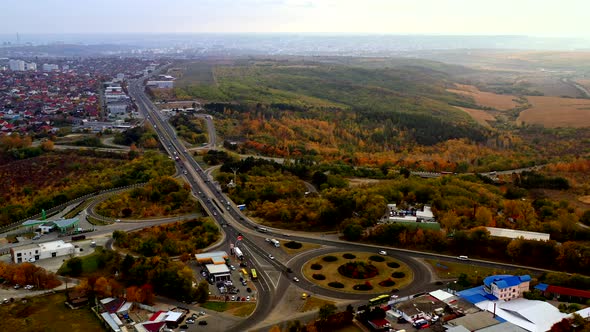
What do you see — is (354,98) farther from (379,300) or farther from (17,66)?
(17,66)

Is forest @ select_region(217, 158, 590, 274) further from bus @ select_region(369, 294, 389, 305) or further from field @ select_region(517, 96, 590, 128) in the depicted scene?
field @ select_region(517, 96, 590, 128)

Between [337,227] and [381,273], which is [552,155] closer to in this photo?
[337,227]

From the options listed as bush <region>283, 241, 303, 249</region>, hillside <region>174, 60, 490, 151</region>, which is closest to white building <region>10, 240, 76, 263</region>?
bush <region>283, 241, 303, 249</region>

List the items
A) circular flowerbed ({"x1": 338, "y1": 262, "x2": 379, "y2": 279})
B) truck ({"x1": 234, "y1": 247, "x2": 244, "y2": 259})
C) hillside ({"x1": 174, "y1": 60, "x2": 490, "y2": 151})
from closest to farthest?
circular flowerbed ({"x1": 338, "y1": 262, "x2": 379, "y2": 279})
truck ({"x1": 234, "y1": 247, "x2": 244, "y2": 259})
hillside ({"x1": 174, "y1": 60, "x2": 490, "y2": 151})

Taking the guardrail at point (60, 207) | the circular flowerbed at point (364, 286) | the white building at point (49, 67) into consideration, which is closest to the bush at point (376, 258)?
the circular flowerbed at point (364, 286)

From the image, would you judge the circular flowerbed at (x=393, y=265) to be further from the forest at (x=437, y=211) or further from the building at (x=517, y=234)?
the building at (x=517, y=234)

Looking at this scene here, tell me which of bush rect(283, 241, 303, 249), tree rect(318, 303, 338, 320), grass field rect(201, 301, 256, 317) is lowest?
grass field rect(201, 301, 256, 317)

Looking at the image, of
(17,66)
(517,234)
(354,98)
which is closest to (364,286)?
(517,234)
